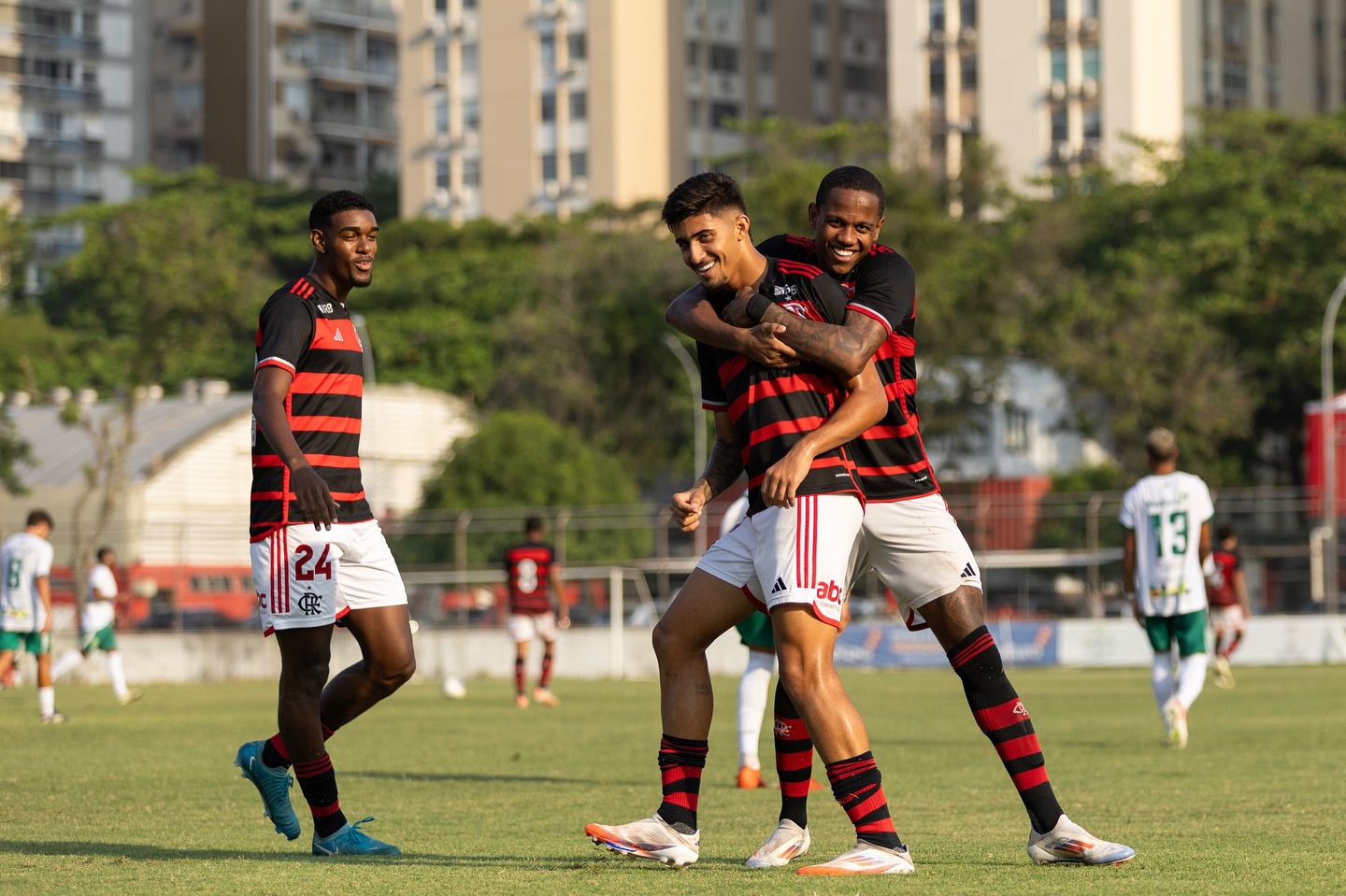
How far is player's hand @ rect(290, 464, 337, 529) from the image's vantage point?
6969mm

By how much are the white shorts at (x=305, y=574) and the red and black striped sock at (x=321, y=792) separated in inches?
21.0

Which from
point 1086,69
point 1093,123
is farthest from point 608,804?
point 1086,69

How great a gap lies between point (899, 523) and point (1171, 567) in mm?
7155

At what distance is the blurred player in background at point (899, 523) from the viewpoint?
6.68 m

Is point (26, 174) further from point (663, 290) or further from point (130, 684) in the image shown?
point (130, 684)

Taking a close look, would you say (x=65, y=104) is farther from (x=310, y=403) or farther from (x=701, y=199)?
(x=701, y=199)

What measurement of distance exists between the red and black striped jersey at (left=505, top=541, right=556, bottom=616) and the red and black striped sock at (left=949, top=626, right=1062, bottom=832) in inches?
622

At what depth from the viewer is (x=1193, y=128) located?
3290 inches

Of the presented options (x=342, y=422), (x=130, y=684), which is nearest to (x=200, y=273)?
(x=130, y=684)

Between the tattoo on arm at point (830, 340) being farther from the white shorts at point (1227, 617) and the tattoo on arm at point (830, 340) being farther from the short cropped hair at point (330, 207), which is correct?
the white shorts at point (1227, 617)

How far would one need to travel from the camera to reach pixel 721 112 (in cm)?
9394

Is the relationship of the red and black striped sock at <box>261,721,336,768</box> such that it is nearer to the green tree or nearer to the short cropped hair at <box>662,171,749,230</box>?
the short cropped hair at <box>662,171,749,230</box>

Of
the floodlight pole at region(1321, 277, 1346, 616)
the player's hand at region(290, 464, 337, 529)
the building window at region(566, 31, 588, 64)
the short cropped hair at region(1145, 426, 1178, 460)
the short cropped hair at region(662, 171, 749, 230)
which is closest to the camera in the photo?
the short cropped hair at region(662, 171, 749, 230)

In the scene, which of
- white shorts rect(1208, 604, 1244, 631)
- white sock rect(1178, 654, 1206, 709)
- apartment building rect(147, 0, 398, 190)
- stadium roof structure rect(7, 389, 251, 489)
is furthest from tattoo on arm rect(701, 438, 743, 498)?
apartment building rect(147, 0, 398, 190)
